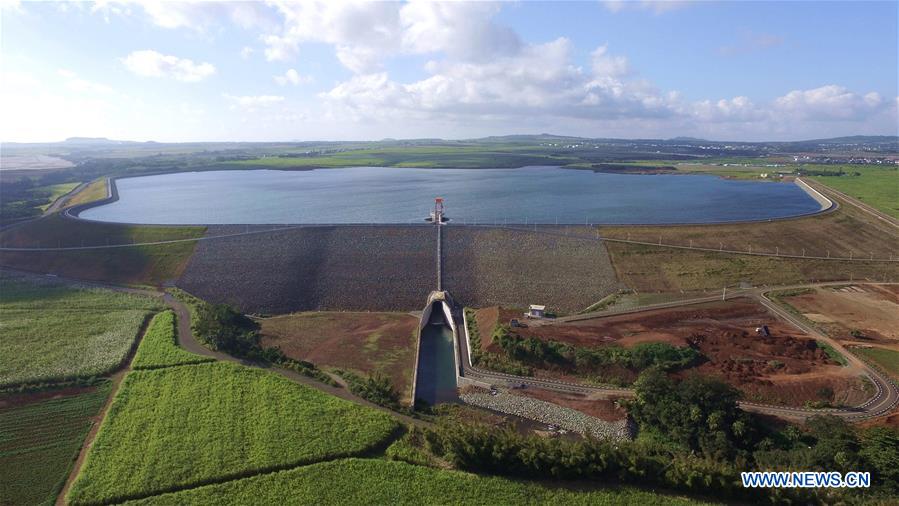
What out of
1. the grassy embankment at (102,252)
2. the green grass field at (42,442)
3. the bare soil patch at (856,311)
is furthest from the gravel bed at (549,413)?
the grassy embankment at (102,252)

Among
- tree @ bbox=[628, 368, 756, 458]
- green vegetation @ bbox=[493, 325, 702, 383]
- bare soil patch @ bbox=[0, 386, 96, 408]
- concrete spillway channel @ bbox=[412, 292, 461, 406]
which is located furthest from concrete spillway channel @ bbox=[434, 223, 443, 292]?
bare soil patch @ bbox=[0, 386, 96, 408]

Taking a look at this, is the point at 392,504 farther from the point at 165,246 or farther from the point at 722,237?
the point at 722,237

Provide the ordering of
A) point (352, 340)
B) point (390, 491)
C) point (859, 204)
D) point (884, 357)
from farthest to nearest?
point (859, 204)
point (352, 340)
point (884, 357)
point (390, 491)

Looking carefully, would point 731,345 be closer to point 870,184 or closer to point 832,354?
point 832,354

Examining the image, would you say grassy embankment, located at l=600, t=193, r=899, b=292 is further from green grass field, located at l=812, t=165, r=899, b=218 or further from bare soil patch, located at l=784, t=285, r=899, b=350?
green grass field, located at l=812, t=165, r=899, b=218

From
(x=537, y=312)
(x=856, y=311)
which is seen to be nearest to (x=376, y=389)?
(x=537, y=312)

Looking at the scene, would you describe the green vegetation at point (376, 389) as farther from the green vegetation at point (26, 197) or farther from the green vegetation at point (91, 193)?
the green vegetation at point (91, 193)
